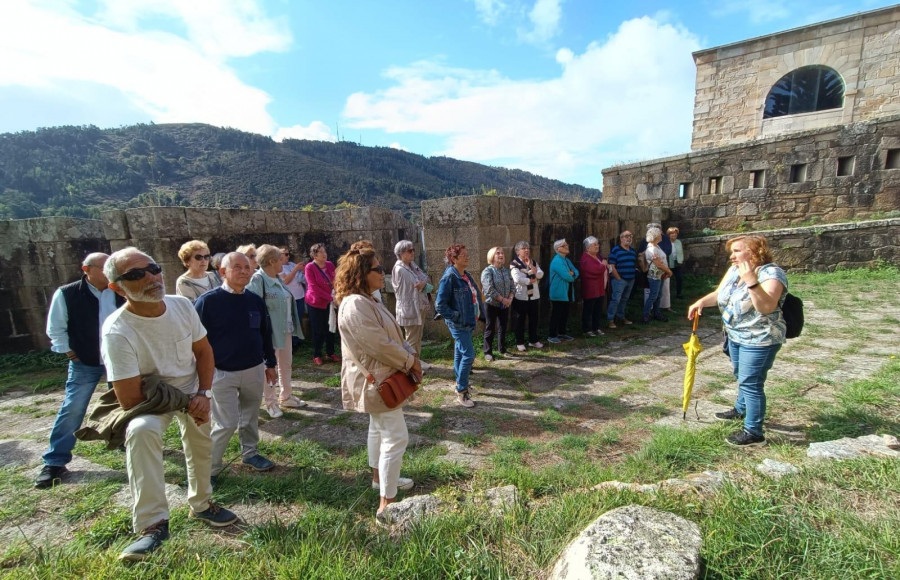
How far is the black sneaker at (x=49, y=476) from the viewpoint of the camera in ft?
9.82

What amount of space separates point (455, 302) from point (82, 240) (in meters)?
7.25

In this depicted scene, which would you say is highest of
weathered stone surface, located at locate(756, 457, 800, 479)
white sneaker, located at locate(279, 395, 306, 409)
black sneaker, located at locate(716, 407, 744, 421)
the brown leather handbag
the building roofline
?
the building roofline

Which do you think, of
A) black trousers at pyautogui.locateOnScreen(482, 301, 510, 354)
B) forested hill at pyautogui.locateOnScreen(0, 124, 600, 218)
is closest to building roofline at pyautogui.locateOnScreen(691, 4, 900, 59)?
black trousers at pyautogui.locateOnScreen(482, 301, 510, 354)

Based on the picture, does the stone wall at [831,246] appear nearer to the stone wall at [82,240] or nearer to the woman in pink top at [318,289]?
the stone wall at [82,240]

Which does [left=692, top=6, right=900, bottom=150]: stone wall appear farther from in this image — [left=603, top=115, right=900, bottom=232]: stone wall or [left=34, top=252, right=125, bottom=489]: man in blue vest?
[left=34, top=252, right=125, bottom=489]: man in blue vest

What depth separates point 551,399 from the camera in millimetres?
4441

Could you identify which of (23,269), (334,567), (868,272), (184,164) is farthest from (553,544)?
(184,164)

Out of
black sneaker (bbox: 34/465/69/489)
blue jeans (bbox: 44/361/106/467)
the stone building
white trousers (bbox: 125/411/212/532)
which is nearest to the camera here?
white trousers (bbox: 125/411/212/532)

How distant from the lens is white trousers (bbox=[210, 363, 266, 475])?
308 centimetres

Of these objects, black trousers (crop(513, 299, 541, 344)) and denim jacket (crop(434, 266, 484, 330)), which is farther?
black trousers (crop(513, 299, 541, 344))

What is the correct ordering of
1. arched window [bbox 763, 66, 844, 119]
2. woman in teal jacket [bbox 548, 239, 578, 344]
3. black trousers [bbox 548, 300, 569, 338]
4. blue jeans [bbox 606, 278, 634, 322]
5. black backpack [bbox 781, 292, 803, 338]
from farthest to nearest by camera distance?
arched window [bbox 763, 66, 844, 119], blue jeans [bbox 606, 278, 634, 322], black trousers [bbox 548, 300, 569, 338], woman in teal jacket [bbox 548, 239, 578, 344], black backpack [bbox 781, 292, 803, 338]

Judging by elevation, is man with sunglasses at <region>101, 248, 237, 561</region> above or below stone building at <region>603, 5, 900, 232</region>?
below

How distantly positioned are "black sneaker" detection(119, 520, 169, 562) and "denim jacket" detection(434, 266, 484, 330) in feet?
9.45

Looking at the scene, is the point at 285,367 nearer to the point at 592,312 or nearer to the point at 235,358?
the point at 235,358
